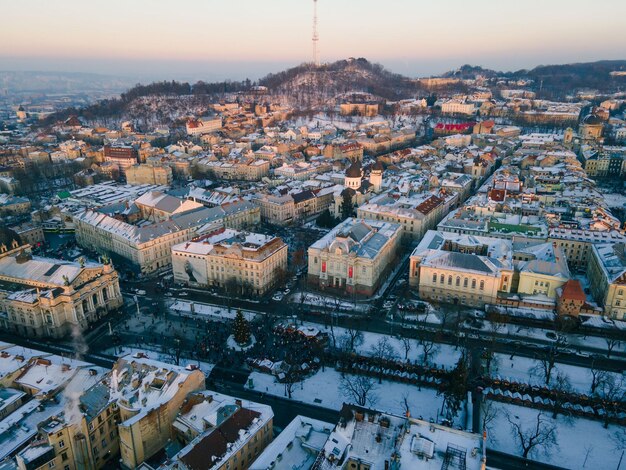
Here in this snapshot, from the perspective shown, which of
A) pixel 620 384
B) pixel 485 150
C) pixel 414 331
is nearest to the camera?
pixel 620 384

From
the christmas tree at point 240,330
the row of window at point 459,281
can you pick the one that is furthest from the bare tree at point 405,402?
the row of window at point 459,281

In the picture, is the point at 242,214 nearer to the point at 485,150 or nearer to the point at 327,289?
the point at 327,289

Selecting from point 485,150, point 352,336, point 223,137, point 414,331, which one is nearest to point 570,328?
point 414,331

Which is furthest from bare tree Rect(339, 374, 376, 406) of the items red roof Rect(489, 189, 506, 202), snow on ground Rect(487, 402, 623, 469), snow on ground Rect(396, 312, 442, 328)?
red roof Rect(489, 189, 506, 202)

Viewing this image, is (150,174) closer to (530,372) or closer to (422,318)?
(422,318)

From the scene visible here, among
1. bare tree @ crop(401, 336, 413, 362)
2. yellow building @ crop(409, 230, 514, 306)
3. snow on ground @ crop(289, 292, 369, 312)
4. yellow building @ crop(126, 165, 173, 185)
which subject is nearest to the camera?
bare tree @ crop(401, 336, 413, 362)

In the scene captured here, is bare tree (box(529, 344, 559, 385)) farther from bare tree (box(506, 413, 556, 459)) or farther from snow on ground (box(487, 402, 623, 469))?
bare tree (box(506, 413, 556, 459))

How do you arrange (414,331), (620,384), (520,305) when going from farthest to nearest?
(520,305)
(414,331)
(620,384)

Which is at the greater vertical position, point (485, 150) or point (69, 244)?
point (485, 150)
